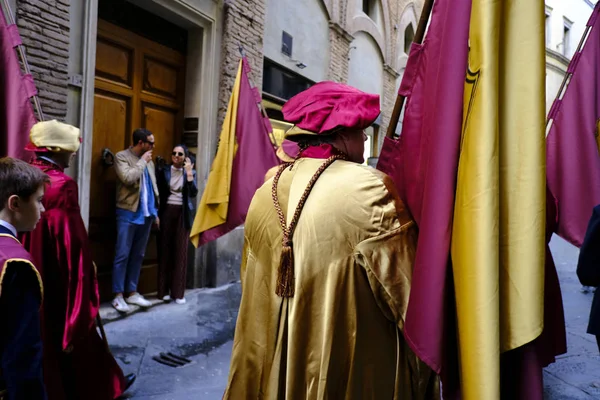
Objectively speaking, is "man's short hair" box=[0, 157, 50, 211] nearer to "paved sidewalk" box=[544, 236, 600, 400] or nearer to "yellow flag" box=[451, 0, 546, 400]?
"yellow flag" box=[451, 0, 546, 400]

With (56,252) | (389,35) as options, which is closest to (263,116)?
(56,252)

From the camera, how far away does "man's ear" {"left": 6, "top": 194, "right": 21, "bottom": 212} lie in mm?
1810

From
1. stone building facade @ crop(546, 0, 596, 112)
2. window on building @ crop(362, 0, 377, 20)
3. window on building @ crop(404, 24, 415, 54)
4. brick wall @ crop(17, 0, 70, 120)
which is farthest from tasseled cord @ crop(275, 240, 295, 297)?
stone building facade @ crop(546, 0, 596, 112)

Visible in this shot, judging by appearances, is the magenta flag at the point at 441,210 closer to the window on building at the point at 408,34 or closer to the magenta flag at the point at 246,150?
the magenta flag at the point at 246,150

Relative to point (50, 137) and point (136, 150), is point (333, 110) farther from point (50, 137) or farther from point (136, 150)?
point (136, 150)

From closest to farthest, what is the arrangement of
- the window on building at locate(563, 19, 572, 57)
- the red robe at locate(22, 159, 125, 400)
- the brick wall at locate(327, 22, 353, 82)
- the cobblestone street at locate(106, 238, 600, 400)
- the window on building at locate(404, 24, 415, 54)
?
the red robe at locate(22, 159, 125, 400), the cobblestone street at locate(106, 238, 600, 400), the brick wall at locate(327, 22, 353, 82), the window on building at locate(404, 24, 415, 54), the window on building at locate(563, 19, 572, 57)

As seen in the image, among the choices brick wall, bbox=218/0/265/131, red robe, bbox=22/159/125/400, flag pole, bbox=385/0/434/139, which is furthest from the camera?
brick wall, bbox=218/0/265/131

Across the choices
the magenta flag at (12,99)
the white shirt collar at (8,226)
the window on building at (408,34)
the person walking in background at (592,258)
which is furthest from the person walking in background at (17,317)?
the window on building at (408,34)

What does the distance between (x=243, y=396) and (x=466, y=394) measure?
3.65ft

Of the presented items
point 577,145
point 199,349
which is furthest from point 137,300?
point 577,145

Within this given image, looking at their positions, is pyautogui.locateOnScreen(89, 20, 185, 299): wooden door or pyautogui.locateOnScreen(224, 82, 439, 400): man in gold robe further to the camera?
pyautogui.locateOnScreen(89, 20, 185, 299): wooden door

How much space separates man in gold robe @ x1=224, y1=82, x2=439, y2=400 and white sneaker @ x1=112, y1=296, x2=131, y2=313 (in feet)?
12.1

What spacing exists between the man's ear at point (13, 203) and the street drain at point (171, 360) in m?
2.75

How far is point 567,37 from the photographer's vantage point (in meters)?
29.8
